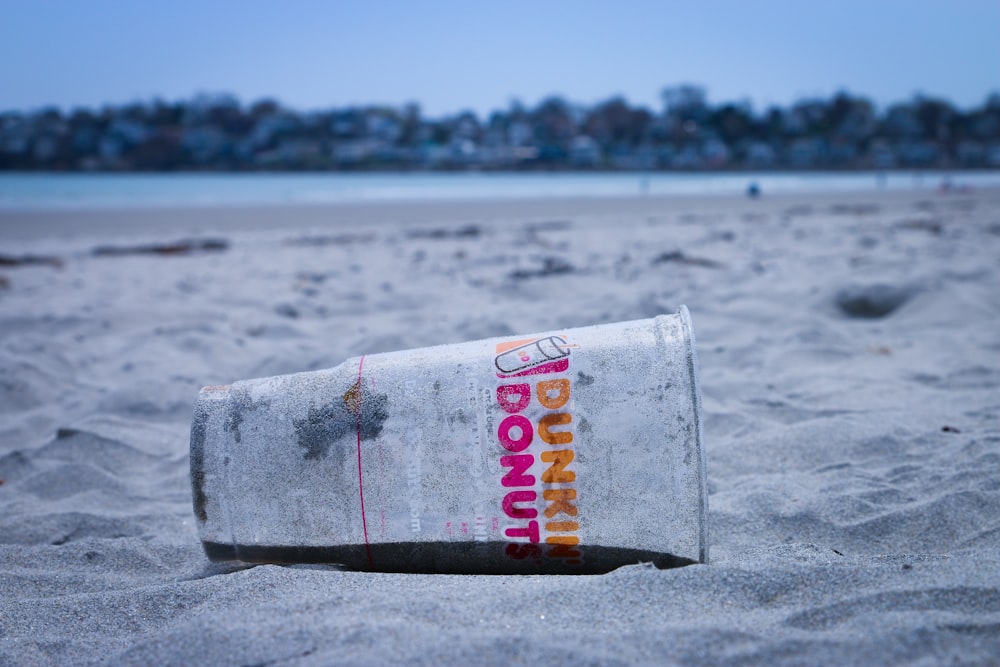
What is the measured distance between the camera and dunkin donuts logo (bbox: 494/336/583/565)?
146cm

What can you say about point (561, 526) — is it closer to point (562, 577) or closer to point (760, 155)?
point (562, 577)

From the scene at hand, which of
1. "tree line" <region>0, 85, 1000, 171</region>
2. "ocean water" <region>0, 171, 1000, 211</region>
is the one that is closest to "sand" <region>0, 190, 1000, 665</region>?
"ocean water" <region>0, 171, 1000, 211</region>

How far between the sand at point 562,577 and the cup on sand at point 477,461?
7 centimetres

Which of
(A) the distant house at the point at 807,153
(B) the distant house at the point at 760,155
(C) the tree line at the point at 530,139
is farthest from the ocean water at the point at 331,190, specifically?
(A) the distant house at the point at 807,153

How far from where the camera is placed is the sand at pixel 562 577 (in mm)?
1242

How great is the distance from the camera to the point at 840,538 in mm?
1775

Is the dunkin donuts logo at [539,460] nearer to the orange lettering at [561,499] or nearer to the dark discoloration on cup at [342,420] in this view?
the orange lettering at [561,499]

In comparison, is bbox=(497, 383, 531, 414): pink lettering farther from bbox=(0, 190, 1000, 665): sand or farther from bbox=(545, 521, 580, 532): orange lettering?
bbox=(0, 190, 1000, 665): sand

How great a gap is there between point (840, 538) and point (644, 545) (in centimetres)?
61

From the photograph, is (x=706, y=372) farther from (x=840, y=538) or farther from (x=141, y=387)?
(x=141, y=387)

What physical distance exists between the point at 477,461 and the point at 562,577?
278mm

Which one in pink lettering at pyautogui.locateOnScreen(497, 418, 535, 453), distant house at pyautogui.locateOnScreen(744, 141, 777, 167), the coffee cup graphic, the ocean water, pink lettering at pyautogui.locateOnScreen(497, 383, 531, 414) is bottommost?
pink lettering at pyautogui.locateOnScreen(497, 418, 535, 453)

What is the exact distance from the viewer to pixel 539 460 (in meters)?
1.46

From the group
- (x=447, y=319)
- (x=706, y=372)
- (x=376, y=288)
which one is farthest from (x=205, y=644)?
(x=376, y=288)
